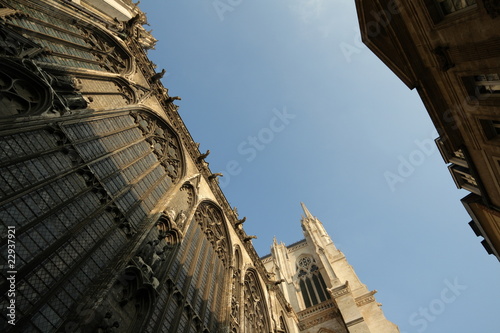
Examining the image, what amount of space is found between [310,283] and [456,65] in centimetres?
3347

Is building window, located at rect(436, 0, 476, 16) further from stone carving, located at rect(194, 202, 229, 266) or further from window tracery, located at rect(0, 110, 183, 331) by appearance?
stone carving, located at rect(194, 202, 229, 266)

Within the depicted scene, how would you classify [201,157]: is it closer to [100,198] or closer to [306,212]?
[100,198]

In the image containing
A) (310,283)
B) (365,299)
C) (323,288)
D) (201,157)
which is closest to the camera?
(201,157)

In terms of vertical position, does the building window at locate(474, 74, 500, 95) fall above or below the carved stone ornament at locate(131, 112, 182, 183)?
below

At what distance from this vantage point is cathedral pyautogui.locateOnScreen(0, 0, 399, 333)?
24.0ft

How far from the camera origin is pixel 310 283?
38.4 meters

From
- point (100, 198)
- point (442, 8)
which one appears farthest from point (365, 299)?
point (100, 198)

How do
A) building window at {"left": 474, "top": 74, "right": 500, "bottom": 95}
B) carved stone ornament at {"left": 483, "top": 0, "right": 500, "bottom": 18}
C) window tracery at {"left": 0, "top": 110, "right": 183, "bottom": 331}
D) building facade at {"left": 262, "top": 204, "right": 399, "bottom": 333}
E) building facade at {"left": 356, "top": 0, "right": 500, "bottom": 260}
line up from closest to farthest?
1. carved stone ornament at {"left": 483, "top": 0, "right": 500, "bottom": 18}
2. window tracery at {"left": 0, "top": 110, "right": 183, "bottom": 331}
3. building facade at {"left": 356, "top": 0, "right": 500, "bottom": 260}
4. building window at {"left": 474, "top": 74, "right": 500, "bottom": 95}
5. building facade at {"left": 262, "top": 204, "right": 399, "bottom": 333}

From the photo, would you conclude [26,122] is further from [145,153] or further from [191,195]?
[191,195]

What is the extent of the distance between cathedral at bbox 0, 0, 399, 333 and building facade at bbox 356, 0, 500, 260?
1048 cm

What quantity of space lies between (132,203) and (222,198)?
440 inches

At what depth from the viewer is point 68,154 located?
968 centimetres

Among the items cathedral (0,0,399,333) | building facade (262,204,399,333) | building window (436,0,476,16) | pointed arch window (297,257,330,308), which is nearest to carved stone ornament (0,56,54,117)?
cathedral (0,0,399,333)

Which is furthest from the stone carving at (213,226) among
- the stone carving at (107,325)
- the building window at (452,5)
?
the building window at (452,5)
